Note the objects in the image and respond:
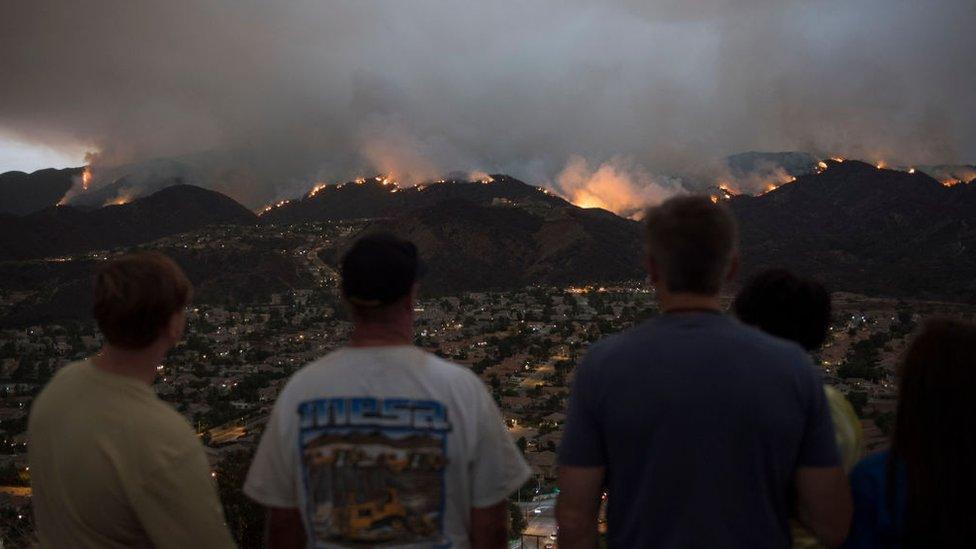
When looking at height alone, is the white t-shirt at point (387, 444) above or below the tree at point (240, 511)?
above

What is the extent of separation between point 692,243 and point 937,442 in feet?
2.87

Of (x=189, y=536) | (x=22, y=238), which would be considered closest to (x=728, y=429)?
(x=189, y=536)

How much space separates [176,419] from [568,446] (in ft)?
4.25

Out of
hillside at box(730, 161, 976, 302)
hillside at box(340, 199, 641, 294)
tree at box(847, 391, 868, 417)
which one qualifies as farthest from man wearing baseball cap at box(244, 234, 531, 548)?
hillside at box(340, 199, 641, 294)

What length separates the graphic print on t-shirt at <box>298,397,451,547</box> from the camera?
2.40 meters

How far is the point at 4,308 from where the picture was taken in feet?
164

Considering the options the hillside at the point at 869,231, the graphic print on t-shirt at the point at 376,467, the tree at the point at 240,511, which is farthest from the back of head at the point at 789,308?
the hillside at the point at 869,231

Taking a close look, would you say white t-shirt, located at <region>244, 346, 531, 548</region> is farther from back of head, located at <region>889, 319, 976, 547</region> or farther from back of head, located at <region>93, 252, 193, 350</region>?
back of head, located at <region>889, 319, 976, 547</region>

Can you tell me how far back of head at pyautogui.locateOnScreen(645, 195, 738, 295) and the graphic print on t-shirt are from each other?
0.84 metres

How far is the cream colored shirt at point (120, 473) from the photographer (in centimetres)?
242

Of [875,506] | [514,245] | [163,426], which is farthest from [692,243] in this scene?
[514,245]

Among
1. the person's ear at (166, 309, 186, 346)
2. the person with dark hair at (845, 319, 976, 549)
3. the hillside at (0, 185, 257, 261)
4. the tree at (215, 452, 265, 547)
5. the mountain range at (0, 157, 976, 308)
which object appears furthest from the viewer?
the hillside at (0, 185, 257, 261)

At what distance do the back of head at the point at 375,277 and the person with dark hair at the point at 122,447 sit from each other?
65cm

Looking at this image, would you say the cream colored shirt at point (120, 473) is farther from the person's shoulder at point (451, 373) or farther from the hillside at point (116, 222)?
the hillside at point (116, 222)
